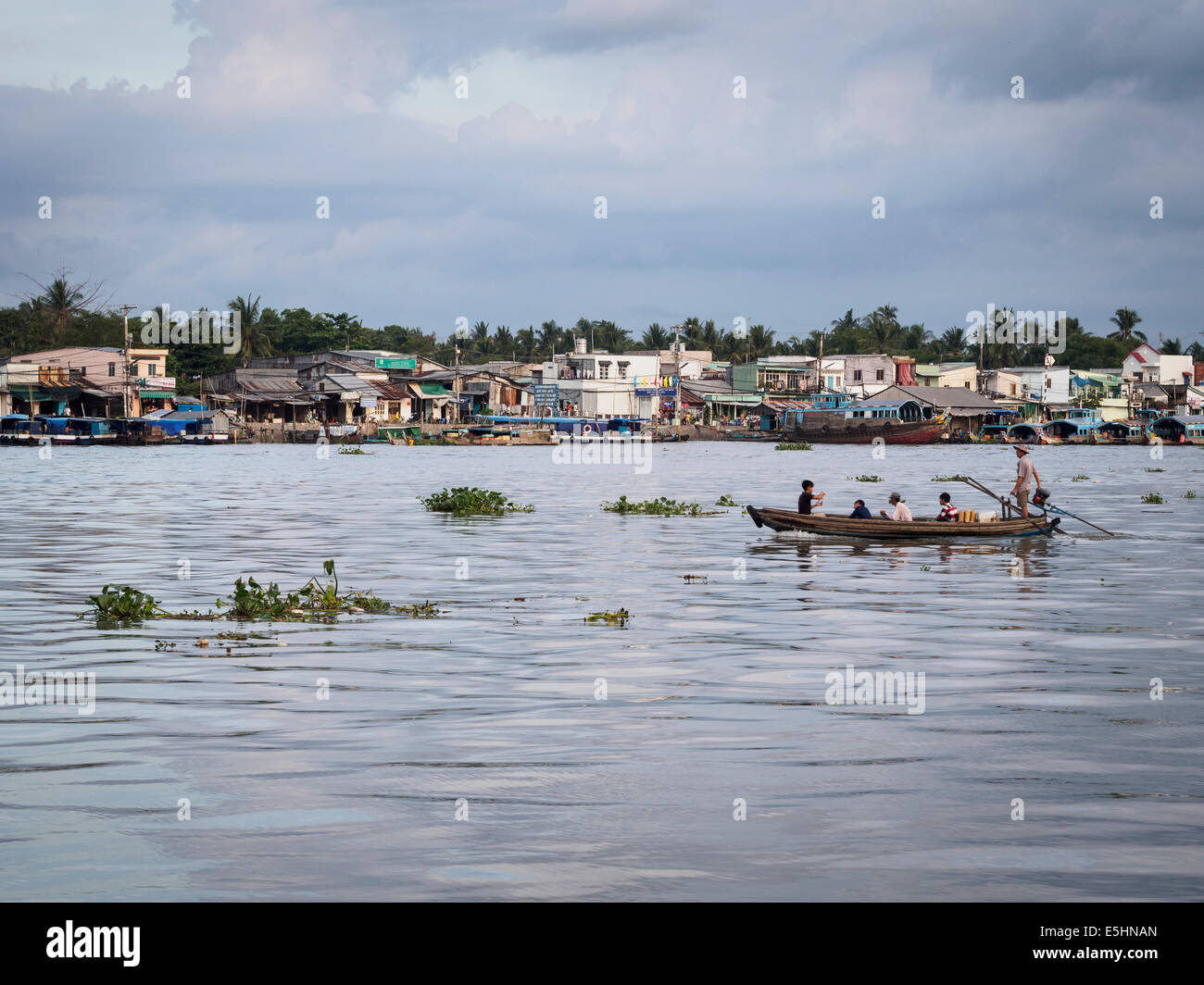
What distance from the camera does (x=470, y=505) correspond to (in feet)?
114

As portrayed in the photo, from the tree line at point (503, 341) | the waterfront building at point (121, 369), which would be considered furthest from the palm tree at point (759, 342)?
the waterfront building at point (121, 369)

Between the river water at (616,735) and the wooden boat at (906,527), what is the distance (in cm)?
71

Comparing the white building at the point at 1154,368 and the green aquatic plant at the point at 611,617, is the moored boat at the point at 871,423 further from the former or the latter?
the green aquatic plant at the point at 611,617

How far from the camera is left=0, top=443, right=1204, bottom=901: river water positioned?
7141mm

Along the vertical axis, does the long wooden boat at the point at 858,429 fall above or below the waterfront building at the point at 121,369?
below

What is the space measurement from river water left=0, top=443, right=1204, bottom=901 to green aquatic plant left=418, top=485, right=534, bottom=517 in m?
10.8

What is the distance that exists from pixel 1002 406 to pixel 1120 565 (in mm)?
101144

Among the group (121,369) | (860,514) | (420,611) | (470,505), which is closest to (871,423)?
(121,369)

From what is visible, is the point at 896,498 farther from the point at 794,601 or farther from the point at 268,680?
the point at 268,680

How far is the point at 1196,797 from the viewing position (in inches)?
338

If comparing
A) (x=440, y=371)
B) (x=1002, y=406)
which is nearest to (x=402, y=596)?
(x=440, y=371)

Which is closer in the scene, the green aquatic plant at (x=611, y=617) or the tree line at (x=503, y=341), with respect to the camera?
the green aquatic plant at (x=611, y=617)

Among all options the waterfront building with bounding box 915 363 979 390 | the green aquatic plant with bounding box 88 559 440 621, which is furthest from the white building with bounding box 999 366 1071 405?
the green aquatic plant with bounding box 88 559 440 621

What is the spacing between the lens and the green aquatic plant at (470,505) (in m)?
34.9
